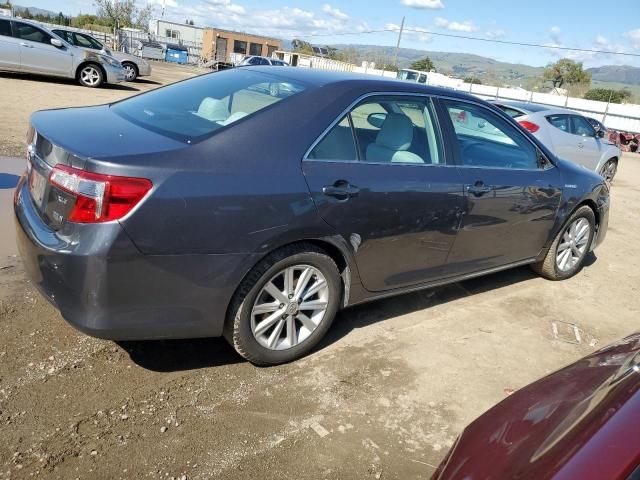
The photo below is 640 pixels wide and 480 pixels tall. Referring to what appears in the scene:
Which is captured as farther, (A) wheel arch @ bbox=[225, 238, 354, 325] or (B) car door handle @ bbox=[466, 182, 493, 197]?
(B) car door handle @ bbox=[466, 182, 493, 197]

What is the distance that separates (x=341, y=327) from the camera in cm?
397

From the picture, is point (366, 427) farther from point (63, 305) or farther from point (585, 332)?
point (585, 332)

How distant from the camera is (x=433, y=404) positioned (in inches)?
128

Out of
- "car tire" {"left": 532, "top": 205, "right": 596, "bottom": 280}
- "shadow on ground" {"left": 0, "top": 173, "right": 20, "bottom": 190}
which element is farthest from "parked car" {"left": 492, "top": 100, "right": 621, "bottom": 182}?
"shadow on ground" {"left": 0, "top": 173, "right": 20, "bottom": 190}

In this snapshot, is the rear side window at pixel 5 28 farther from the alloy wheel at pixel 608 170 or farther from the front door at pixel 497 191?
the alloy wheel at pixel 608 170

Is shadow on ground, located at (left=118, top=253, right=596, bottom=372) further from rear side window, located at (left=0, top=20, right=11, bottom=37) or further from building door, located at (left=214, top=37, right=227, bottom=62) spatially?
building door, located at (left=214, top=37, right=227, bottom=62)

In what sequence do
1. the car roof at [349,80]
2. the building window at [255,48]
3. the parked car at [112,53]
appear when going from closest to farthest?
the car roof at [349,80]
the parked car at [112,53]
the building window at [255,48]

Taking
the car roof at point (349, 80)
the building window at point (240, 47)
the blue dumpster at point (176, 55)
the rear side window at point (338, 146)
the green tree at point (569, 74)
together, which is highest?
the green tree at point (569, 74)

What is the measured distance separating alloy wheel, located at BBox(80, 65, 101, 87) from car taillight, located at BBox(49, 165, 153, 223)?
49.4 feet

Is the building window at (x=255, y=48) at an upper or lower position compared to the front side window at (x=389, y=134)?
lower

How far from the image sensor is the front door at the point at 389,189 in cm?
324

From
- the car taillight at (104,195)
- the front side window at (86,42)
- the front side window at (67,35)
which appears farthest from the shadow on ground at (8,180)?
the front side window at (86,42)

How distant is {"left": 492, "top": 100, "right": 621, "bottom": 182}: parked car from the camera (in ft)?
34.1

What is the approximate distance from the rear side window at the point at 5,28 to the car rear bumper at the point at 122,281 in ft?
47.5
